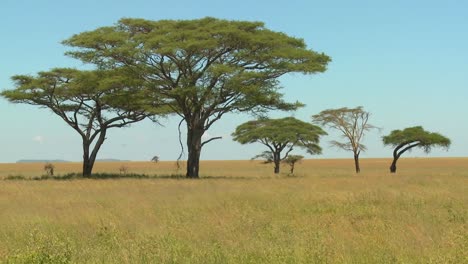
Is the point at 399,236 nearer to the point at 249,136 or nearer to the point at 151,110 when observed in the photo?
the point at 151,110

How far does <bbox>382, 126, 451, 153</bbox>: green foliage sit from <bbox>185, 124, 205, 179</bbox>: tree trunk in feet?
98.0

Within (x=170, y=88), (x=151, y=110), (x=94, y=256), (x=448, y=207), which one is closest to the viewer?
(x=94, y=256)

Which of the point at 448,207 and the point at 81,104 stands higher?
the point at 81,104

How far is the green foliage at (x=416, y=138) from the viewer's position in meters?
57.7

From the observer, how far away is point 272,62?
33844 mm

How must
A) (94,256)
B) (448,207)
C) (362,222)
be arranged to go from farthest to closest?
(448,207)
(362,222)
(94,256)

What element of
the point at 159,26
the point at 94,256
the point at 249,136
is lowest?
the point at 94,256

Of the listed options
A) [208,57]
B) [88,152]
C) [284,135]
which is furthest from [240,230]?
[284,135]

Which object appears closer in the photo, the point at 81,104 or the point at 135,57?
the point at 135,57

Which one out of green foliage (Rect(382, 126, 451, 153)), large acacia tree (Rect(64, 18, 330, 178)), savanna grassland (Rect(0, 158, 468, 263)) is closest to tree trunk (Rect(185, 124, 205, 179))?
large acacia tree (Rect(64, 18, 330, 178))

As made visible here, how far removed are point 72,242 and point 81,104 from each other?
33945 millimetres

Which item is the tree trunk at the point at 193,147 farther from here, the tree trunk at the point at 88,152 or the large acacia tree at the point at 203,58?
the tree trunk at the point at 88,152

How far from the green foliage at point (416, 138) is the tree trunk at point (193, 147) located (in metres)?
29.9

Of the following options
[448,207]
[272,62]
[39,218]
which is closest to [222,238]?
[39,218]
